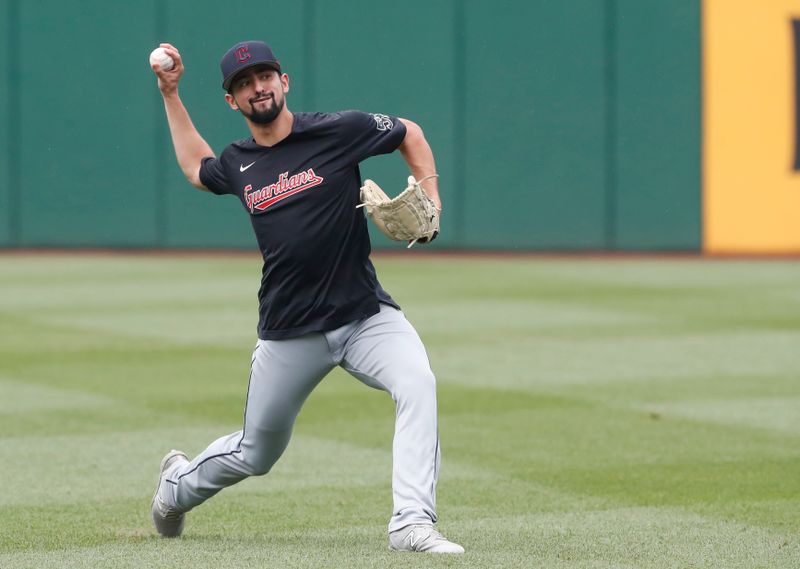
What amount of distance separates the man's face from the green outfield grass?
1729 mm

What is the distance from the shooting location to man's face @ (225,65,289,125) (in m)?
6.19

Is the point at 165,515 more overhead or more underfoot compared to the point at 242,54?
more underfoot

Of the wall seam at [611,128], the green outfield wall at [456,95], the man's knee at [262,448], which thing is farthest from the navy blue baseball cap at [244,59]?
the wall seam at [611,128]

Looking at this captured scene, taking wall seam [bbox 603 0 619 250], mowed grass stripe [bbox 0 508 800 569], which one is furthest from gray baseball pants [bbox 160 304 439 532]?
wall seam [bbox 603 0 619 250]

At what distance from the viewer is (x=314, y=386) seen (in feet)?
20.6

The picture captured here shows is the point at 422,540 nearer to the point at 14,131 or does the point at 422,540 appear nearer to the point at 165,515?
the point at 165,515

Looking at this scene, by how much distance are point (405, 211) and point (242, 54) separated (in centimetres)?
90

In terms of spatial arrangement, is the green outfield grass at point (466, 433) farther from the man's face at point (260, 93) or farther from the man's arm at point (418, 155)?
the man's face at point (260, 93)

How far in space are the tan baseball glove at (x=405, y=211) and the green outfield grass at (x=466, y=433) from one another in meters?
1.26

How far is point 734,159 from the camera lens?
24.4 metres

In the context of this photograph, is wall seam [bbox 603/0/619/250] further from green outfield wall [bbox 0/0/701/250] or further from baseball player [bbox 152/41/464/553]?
baseball player [bbox 152/41/464/553]

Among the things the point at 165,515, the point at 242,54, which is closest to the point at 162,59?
the point at 242,54

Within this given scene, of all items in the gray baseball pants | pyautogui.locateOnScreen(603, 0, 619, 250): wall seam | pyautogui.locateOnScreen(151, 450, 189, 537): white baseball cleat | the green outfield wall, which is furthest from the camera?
the green outfield wall

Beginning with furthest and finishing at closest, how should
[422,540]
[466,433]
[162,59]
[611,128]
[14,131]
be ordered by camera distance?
[14,131] → [611,128] → [466,433] → [162,59] → [422,540]
